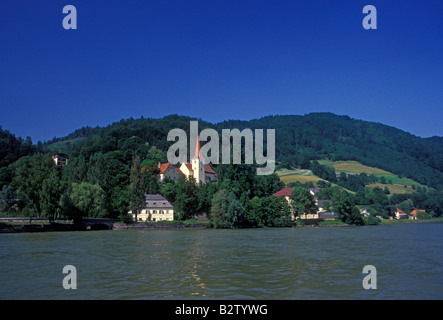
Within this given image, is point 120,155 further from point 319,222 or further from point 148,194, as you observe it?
point 319,222

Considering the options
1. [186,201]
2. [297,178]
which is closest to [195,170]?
[186,201]

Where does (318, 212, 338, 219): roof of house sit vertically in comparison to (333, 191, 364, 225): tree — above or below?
below

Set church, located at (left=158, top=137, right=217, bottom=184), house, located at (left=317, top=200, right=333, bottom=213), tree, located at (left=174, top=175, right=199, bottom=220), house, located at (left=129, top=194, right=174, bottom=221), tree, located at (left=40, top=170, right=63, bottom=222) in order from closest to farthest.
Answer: tree, located at (left=40, top=170, right=63, bottom=222)
tree, located at (left=174, top=175, right=199, bottom=220)
house, located at (left=129, top=194, right=174, bottom=221)
house, located at (left=317, top=200, right=333, bottom=213)
church, located at (left=158, top=137, right=217, bottom=184)

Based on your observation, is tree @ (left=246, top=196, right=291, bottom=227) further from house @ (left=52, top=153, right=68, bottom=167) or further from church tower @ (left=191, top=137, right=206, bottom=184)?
house @ (left=52, top=153, right=68, bottom=167)

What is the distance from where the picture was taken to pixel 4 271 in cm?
2091

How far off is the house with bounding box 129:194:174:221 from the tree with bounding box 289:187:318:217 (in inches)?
1093

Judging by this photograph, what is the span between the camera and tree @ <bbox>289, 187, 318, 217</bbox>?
3437 inches

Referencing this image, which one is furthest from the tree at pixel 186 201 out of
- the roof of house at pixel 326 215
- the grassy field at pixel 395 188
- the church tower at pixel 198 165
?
the grassy field at pixel 395 188

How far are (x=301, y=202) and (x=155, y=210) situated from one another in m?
32.7

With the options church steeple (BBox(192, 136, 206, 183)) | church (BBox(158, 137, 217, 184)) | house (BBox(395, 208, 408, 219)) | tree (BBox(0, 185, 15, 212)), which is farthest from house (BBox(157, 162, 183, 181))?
house (BBox(395, 208, 408, 219))

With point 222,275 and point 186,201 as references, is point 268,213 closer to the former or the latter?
point 186,201

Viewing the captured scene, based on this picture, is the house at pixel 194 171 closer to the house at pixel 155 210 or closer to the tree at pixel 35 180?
the house at pixel 155 210

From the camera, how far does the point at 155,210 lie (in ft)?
268
